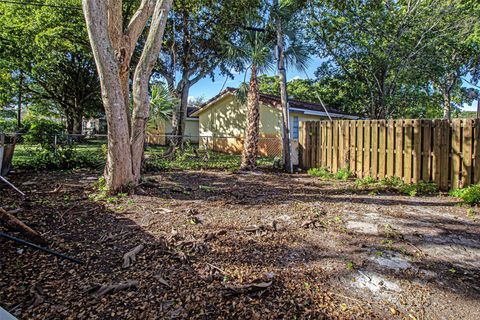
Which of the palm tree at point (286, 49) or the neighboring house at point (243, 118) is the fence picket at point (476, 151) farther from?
the neighboring house at point (243, 118)

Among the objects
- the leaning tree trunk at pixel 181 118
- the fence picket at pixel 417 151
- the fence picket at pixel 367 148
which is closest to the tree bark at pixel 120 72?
the fence picket at pixel 367 148

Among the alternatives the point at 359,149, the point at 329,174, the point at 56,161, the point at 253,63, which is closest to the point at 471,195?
the point at 359,149

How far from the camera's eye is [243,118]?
16.6m

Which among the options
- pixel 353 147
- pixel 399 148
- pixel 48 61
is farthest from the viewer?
pixel 48 61

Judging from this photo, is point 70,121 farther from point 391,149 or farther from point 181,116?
point 391,149

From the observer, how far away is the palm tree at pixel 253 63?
9.05 meters

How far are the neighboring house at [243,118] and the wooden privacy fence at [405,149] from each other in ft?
12.7

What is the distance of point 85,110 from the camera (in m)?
23.5

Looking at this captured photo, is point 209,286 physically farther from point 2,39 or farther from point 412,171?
point 2,39

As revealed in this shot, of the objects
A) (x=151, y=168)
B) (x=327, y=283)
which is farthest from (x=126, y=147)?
(x=327, y=283)

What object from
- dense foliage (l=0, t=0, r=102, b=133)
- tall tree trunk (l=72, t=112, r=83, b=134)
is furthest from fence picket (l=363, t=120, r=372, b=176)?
tall tree trunk (l=72, t=112, r=83, b=134)

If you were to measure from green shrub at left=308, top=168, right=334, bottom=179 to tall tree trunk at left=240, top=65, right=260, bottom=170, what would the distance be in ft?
6.41

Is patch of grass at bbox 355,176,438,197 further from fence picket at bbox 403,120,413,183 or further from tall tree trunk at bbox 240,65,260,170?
tall tree trunk at bbox 240,65,260,170

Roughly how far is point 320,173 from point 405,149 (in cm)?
242
